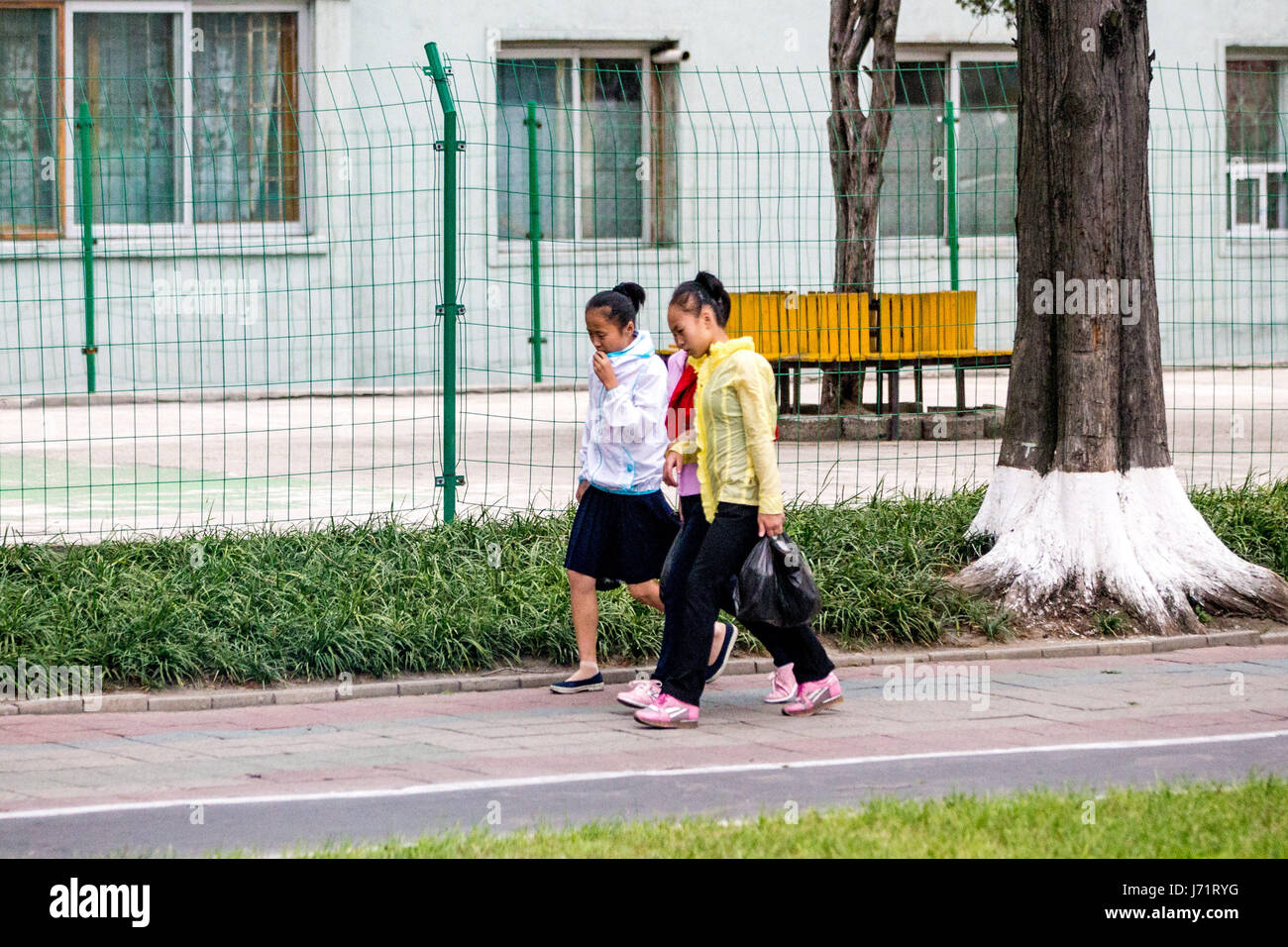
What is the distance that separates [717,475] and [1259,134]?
18264 mm

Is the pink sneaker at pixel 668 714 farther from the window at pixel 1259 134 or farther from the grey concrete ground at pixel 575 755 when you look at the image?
the window at pixel 1259 134

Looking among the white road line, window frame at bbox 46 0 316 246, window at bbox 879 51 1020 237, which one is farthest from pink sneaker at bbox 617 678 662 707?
window at bbox 879 51 1020 237

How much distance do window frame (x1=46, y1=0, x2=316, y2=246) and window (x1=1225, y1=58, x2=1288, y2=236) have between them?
11.1 metres

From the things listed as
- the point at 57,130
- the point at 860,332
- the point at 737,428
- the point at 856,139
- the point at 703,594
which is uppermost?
the point at 57,130

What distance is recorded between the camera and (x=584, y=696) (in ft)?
25.4

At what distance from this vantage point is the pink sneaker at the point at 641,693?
7.27m

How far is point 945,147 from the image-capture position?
2122 centimetres

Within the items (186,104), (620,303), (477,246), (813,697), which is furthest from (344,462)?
(813,697)

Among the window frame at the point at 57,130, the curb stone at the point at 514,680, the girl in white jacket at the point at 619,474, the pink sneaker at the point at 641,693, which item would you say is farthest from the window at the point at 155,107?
the pink sneaker at the point at 641,693

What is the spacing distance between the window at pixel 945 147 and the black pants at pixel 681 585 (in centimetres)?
1409

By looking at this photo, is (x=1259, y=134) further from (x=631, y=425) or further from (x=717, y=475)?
(x=717, y=475)

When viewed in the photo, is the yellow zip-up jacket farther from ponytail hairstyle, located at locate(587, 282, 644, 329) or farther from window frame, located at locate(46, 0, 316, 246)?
window frame, located at locate(46, 0, 316, 246)
